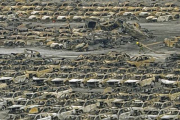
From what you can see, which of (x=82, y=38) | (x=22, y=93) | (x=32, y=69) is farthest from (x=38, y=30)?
(x=22, y=93)

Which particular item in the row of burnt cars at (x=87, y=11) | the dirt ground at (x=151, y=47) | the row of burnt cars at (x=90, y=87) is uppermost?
the row of burnt cars at (x=90, y=87)

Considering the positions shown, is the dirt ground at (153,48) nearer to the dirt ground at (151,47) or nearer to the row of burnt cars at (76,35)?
the dirt ground at (151,47)

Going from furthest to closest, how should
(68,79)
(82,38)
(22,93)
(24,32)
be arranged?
(24,32)
(82,38)
(68,79)
(22,93)

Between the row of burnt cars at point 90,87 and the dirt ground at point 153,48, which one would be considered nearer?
the row of burnt cars at point 90,87

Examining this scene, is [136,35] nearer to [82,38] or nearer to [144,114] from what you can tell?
[82,38]

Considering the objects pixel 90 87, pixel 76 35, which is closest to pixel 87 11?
pixel 76 35

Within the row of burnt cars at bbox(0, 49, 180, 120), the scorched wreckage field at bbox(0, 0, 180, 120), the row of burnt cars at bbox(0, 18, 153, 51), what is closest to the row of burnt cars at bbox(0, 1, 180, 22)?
the scorched wreckage field at bbox(0, 0, 180, 120)

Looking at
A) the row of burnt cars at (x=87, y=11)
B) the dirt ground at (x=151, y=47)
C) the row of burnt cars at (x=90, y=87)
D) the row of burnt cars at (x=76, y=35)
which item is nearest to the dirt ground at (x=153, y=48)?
the dirt ground at (x=151, y=47)

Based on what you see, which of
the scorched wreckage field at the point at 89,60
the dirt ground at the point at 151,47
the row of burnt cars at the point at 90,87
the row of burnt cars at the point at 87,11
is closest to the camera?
the row of burnt cars at the point at 90,87
